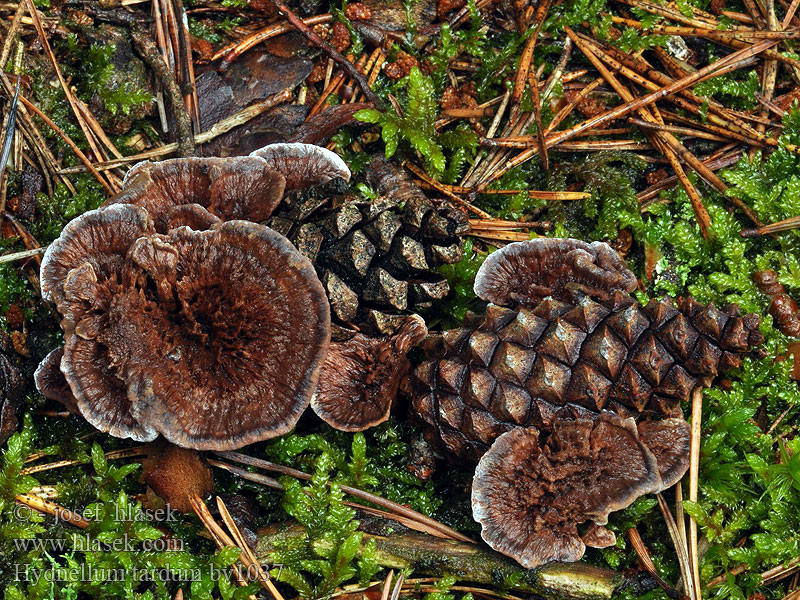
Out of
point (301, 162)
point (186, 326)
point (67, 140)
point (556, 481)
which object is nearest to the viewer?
point (556, 481)

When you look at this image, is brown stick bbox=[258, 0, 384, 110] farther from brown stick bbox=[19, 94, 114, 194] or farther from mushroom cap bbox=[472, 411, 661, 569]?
mushroom cap bbox=[472, 411, 661, 569]

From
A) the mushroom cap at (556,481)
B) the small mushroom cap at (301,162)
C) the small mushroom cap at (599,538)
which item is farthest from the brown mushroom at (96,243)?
the small mushroom cap at (599,538)

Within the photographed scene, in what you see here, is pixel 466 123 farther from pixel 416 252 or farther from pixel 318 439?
pixel 318 439

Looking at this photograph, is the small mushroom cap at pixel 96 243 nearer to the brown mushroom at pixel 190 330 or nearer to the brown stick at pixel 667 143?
the brown mushroom at pixel 190 330

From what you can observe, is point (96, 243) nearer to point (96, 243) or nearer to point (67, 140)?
point (96, 243)

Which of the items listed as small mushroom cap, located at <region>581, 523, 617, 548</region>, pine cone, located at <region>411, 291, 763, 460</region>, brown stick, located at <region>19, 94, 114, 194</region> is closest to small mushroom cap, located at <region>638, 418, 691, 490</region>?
pine cone, located at <region>411, 291, 763, 460</region>

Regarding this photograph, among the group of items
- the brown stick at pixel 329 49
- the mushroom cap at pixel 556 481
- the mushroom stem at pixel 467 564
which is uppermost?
the brown stick at pixel 329 49

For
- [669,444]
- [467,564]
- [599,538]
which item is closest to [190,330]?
[467,564]
